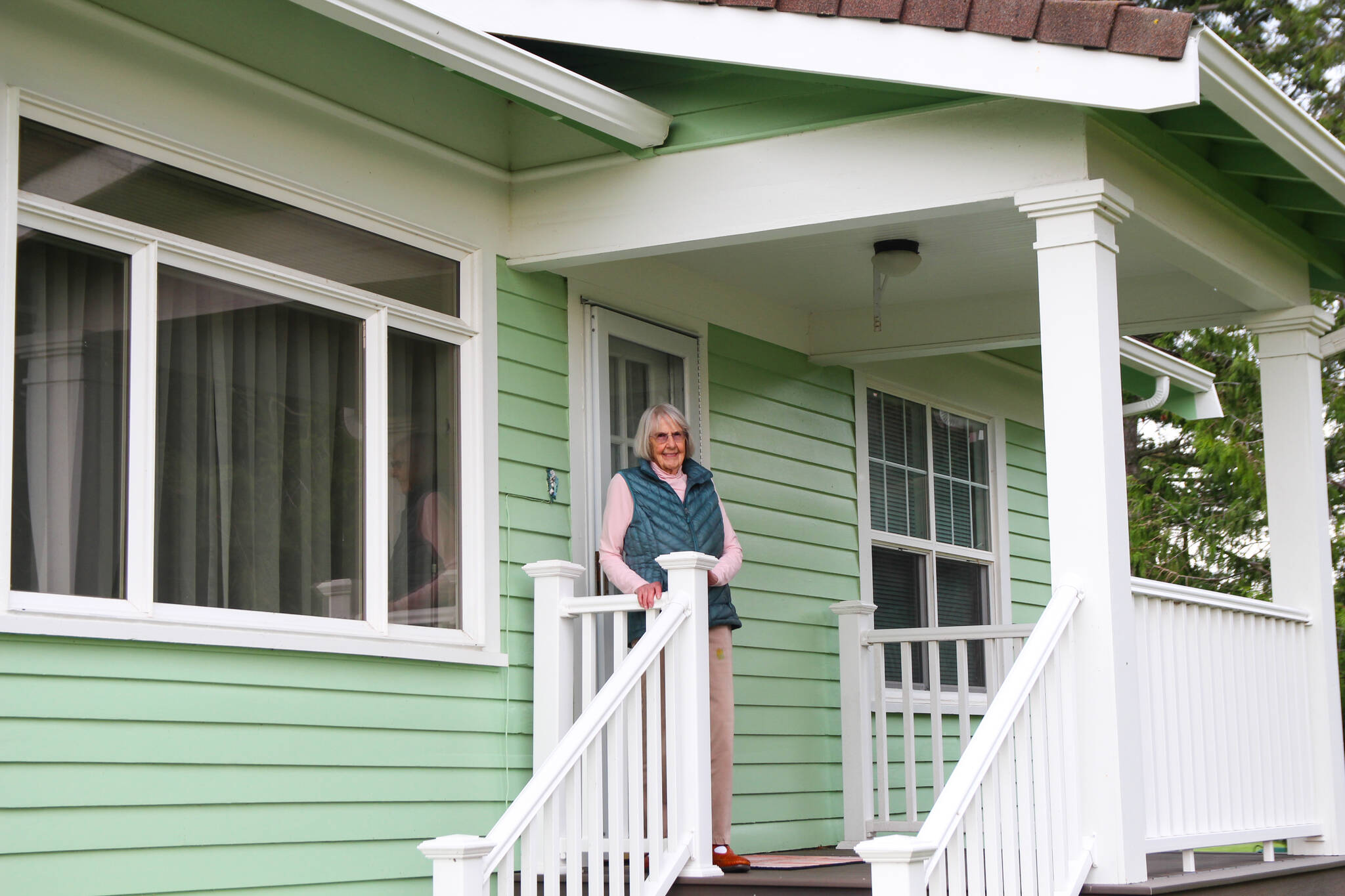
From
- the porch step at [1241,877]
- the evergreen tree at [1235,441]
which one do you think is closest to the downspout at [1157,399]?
the evergreen tree at [1235,441]

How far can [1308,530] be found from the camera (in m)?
6.43

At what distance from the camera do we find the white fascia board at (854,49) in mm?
4598

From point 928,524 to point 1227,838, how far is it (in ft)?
10.8

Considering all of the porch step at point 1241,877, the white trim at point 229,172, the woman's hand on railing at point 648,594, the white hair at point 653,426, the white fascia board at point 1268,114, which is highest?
the white fascia board at point 1268,114

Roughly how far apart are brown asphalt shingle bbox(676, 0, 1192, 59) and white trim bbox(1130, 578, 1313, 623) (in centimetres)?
169

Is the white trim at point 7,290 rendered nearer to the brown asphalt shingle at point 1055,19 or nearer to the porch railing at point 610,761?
the porch railing at point 610,761

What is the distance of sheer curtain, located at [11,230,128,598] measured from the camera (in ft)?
13.5

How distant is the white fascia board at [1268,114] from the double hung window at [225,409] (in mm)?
2655

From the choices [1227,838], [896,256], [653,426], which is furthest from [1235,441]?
[653,426]

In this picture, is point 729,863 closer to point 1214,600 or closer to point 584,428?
point 584,428

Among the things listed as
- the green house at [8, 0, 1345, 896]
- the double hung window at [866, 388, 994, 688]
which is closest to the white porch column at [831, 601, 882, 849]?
the green house at [8, 0, 1345, 896]

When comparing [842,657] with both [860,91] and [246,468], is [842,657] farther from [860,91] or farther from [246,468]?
[246,468]

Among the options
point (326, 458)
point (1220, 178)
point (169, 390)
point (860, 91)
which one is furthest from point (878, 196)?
point (169, 390)

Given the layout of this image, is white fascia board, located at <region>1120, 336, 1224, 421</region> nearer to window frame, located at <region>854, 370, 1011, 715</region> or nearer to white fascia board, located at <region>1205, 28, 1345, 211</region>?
window frame, located at <region>854, 370, 1011, 715</region>
